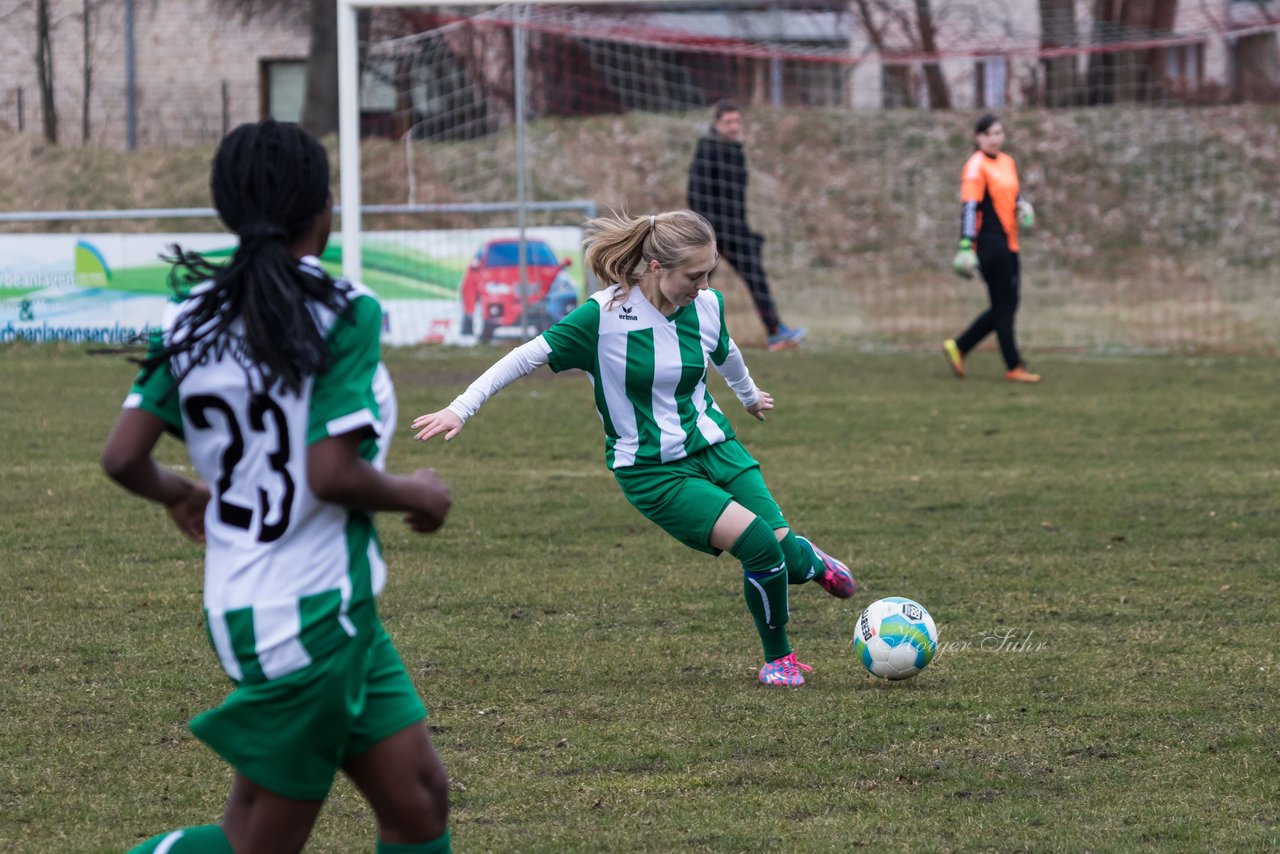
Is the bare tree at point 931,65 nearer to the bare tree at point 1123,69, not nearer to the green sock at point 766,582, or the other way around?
the bare tree at point 1123,69

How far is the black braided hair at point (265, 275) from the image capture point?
247 cm

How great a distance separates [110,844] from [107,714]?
1039 millimetres

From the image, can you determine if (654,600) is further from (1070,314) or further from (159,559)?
(1070,314)

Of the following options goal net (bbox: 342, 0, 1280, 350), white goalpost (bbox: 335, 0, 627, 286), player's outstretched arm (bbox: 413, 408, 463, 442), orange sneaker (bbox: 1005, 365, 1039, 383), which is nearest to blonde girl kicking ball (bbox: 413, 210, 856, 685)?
player's outstretched arm (bbox: 413, 408, 463, 442)

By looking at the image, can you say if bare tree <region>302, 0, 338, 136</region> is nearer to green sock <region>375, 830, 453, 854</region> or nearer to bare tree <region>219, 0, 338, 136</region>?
bare tree <region>219, 0, 338, 136</region>

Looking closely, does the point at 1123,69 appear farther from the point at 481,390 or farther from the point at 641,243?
the point at 481,390

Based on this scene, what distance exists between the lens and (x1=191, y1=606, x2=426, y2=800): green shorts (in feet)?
8.30

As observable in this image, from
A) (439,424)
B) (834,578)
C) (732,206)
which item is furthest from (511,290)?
(439,424)

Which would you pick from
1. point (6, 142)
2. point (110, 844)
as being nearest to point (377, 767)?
point (110, 844)

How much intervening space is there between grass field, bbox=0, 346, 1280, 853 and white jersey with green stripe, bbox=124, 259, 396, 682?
1228mm

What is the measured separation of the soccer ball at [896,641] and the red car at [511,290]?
32.2 feet

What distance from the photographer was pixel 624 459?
504 centimetres

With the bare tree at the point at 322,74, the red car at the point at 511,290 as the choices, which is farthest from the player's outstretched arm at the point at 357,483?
the bare tree at the point at 322,74

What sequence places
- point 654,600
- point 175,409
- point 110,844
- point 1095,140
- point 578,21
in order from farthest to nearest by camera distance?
point 1095,140
point 578,21
point 654,600
point 110,844
point 175,409
